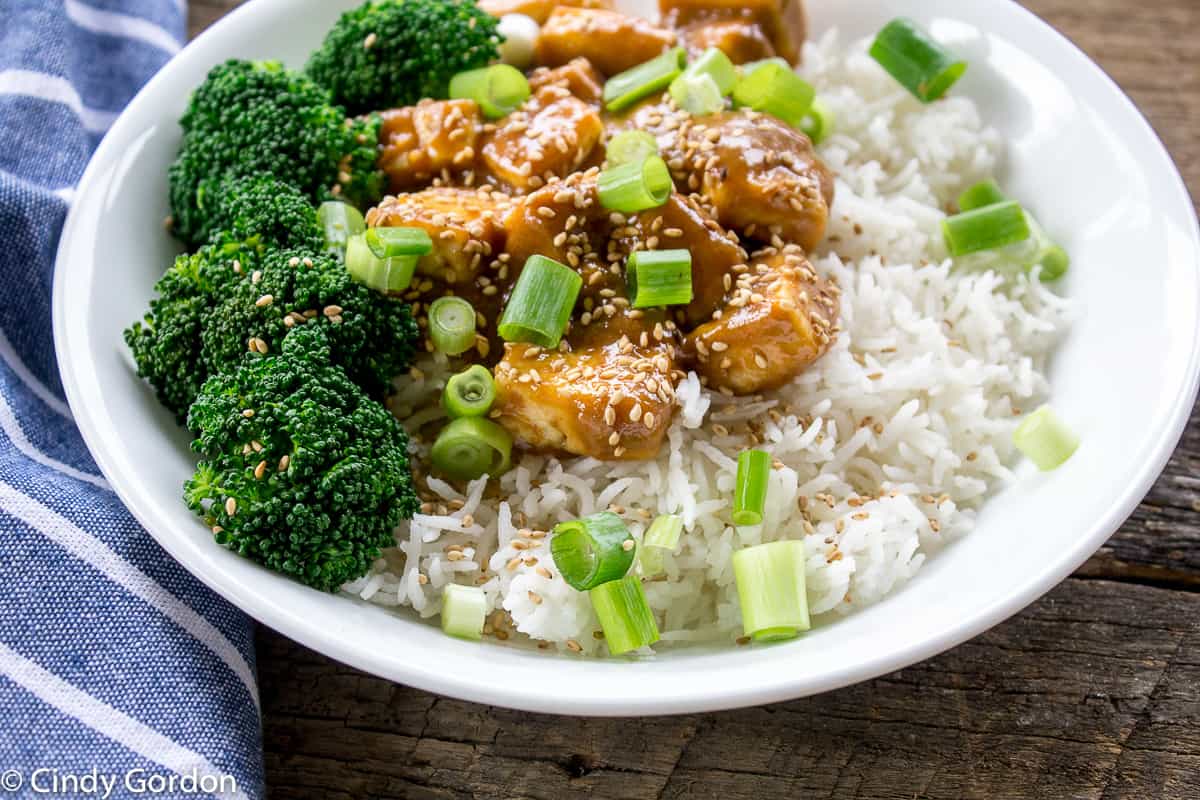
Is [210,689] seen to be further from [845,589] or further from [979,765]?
[979,765]

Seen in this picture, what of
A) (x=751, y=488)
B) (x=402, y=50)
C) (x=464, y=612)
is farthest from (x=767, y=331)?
(x=402, y=50)

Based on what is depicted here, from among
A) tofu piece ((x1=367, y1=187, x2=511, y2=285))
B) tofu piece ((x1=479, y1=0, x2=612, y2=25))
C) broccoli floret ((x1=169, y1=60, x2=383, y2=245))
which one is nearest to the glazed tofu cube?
tofu piece ((x1=367, y1=187, x2=511, y2=285))

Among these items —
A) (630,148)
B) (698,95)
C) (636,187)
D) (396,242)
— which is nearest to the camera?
(396,242)

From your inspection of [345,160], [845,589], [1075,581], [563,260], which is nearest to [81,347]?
[345,160]

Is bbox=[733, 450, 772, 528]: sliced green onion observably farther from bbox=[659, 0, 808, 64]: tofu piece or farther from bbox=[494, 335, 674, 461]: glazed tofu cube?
bbox=[659, 0, 808, 64]: tofu piece

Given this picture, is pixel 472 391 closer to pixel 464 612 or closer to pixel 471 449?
pixel 471 449

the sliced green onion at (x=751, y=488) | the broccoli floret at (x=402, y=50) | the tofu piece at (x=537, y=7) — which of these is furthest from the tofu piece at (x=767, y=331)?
the tofu piece at (x=537, y=7)
